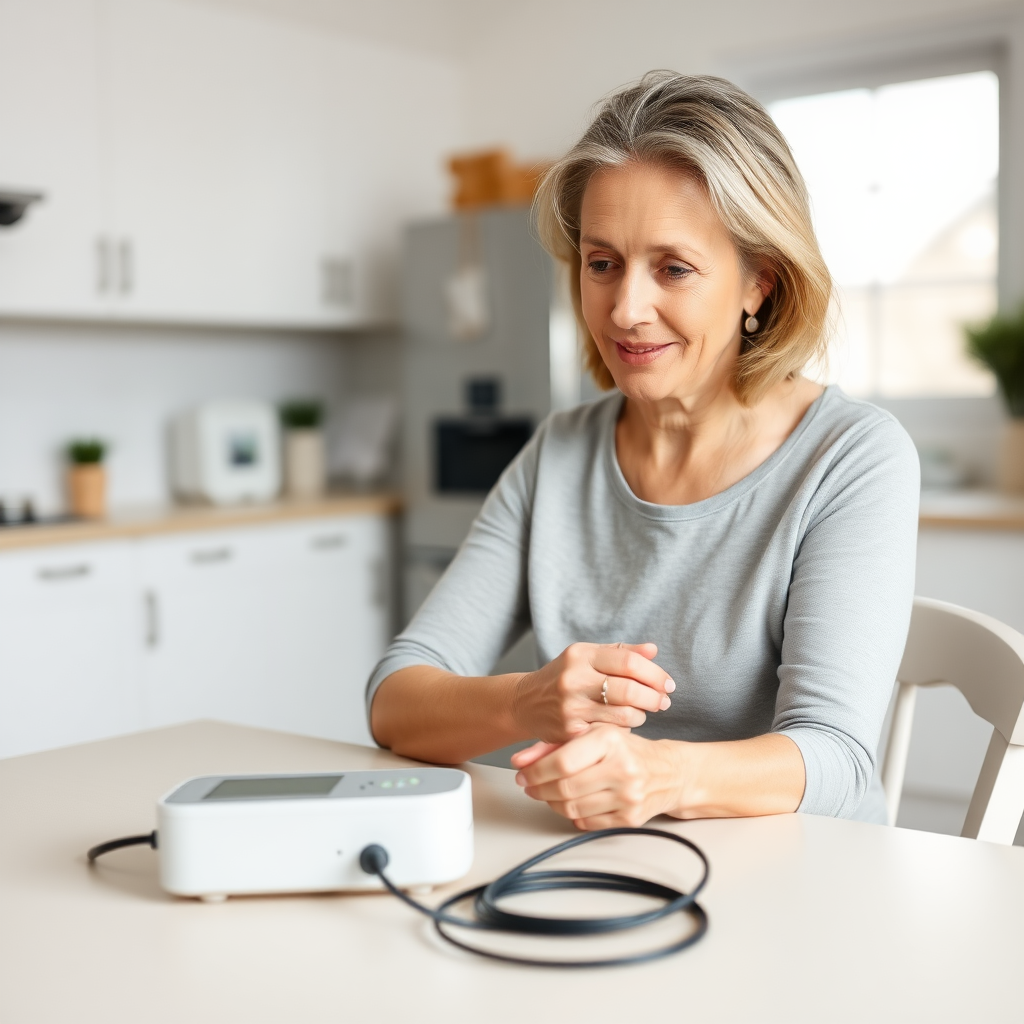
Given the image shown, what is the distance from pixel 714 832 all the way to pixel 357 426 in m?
3.26

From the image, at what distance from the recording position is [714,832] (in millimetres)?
939

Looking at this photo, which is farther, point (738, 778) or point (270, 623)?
point (270, 623)

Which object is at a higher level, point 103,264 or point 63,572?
point 103,264

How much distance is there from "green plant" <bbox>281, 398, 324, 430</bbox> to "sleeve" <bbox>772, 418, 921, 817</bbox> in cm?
275

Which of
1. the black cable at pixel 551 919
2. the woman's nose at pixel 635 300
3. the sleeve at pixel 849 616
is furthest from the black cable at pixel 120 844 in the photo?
the woman's nose at pixel 635 300

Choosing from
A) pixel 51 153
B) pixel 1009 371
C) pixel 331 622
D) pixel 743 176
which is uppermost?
pixel 51 153

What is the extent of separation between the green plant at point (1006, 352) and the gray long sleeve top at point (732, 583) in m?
1.87

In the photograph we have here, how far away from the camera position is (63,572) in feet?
9.14

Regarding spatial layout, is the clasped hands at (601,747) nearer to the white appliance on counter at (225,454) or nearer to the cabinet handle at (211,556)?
the cabinet handle at (211,556)

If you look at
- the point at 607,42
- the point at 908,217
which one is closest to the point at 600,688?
the point at 908,217

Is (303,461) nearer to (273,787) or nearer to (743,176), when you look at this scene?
(743,176)

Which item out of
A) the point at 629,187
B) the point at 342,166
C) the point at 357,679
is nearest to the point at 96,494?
the point at 357,679

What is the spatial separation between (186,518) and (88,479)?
362 millimetres

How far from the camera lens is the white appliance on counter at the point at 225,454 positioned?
350cm
